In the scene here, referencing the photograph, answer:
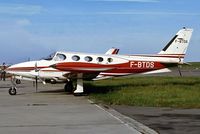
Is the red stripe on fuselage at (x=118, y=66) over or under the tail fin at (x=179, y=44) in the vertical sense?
under

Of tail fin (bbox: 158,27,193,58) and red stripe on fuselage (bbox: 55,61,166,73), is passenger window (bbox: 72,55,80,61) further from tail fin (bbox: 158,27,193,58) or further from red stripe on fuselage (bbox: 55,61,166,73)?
tail fin (bbox: 158,27,193,58)

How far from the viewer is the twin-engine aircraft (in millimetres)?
23828

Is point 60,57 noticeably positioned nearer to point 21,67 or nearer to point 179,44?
point 21,67

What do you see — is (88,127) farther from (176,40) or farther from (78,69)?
(176,40)

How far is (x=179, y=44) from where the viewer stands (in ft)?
97.2

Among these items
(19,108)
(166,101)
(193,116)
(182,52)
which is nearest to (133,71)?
(182,52)

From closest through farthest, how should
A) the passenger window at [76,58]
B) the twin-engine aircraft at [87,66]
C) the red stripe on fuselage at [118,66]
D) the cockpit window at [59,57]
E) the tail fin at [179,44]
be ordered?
the red stripe on fuselage at [118,66]
the twin-engine aircraft at [87,66]
the cockpit window at [59,57]
the passenger window at [76,58]
the tail fin at [179,44]

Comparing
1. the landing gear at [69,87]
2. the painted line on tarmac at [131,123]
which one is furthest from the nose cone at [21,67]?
the painted line on tarmac at [131,123]

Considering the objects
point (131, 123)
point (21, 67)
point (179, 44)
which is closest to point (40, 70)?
point (21, 67)

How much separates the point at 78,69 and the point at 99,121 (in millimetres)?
10774

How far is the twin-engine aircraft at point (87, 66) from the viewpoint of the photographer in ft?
78.2

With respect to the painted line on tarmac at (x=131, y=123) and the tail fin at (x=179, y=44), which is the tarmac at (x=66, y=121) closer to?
the painted line on tarmac at (x=131, y=123)

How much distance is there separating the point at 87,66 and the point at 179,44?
8102 millimetres

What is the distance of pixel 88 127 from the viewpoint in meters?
11.7
